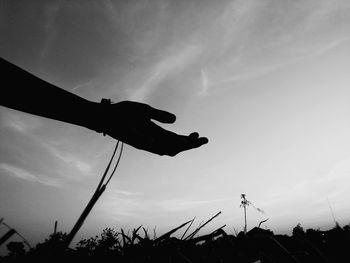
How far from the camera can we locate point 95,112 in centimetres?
277

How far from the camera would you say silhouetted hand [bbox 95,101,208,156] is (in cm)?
287

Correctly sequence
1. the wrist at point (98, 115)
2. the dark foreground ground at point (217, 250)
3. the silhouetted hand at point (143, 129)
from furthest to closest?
the silhouetted hand at point (143, 129) → the wrist at point (98, 115) → the dark foreground ground at point (217, 250)

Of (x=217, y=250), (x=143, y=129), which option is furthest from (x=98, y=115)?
(x=217, y=250)

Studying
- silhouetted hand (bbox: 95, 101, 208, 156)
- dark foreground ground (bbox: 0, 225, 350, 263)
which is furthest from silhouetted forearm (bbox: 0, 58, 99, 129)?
dark foreground ground (bbox: 0, 225, 350, 263)

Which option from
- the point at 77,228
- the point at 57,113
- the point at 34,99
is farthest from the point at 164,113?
the point at 77,228

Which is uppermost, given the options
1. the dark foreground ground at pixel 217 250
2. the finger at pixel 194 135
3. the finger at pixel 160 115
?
the finger at pixel 160 115

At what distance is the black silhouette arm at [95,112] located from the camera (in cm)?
233

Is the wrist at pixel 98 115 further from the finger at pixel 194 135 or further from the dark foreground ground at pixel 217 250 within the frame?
the dark foreground ground at pixel 217 250

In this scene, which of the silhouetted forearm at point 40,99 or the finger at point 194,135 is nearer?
the silhouetted forearm at point 40,99

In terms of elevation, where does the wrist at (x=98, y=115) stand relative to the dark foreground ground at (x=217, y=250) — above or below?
above

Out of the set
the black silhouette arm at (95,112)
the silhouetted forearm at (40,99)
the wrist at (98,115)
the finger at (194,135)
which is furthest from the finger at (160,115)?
the silhouetted forearm at (40,99)

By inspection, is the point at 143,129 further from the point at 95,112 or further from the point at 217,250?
the point at 217,250

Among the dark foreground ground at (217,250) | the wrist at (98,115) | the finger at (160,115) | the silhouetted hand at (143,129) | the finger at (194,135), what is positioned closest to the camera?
the dark foreground ground at (217,250)

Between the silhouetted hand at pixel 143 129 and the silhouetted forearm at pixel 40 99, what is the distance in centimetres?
22
